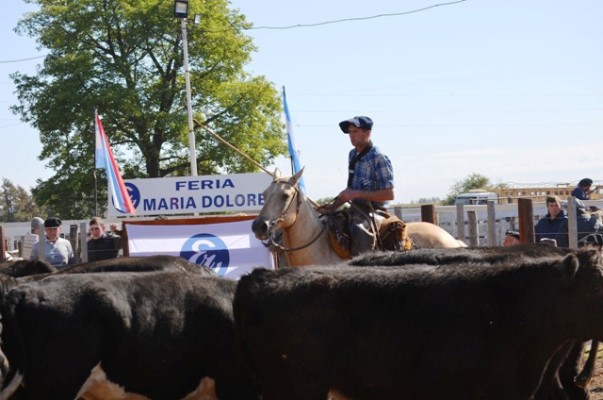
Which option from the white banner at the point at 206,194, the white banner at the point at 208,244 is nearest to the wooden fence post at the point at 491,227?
the white banner at the point at 208,244

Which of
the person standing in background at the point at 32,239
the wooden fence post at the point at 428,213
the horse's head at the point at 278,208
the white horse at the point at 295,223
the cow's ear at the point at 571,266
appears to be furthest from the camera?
the person standing in background at the point at 32,239

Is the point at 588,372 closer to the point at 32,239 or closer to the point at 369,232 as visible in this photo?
the point at 369,232

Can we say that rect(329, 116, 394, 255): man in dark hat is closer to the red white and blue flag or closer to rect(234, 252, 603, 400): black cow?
rect(234, 252, 603, 400): black cow

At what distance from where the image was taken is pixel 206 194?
15688 mm

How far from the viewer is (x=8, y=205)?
84000mm

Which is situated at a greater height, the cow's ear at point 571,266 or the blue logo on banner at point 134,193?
the blue logo on banner at point 134,193

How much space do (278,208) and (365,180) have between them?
1057 mm

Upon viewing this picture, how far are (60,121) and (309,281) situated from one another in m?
37.9

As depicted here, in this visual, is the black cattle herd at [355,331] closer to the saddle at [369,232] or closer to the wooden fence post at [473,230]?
the saddle at [369,232]

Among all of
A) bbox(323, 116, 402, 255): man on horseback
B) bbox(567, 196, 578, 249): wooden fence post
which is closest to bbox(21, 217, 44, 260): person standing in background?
bbox(323, 116, 402, 255): man on horseback

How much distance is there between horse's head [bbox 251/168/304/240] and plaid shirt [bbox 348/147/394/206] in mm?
695

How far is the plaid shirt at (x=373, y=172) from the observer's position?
10.1 meters

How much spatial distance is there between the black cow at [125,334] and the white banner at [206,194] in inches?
387

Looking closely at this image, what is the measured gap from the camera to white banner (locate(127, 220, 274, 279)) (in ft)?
41.7
